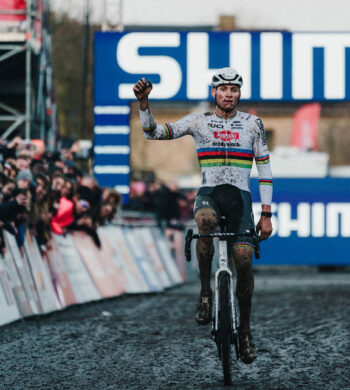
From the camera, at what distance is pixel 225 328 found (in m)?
6.96

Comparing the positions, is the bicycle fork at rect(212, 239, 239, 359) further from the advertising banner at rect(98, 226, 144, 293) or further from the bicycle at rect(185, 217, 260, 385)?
the advertising banner at rect(98, 226, 144, 293)

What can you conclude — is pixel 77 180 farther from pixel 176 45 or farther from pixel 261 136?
pixel 261 136

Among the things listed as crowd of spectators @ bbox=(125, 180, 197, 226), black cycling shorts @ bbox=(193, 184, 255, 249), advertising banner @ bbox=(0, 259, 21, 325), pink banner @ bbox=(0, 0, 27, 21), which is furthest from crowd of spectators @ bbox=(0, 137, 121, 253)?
pink banner @ bbox=(0, 0, 27, 21)

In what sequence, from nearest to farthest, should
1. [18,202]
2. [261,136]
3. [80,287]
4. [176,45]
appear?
[261,136]
[18,202]
[80,287]
[176,45]

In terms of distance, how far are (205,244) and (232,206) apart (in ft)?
1.14

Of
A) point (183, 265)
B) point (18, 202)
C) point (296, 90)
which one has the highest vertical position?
point (296, 90)

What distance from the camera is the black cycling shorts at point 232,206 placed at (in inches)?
291

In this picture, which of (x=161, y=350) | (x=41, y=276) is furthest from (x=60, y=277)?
(x=161, y=350)

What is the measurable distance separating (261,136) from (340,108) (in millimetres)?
60416

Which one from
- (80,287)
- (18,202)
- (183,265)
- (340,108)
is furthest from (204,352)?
(340,108)

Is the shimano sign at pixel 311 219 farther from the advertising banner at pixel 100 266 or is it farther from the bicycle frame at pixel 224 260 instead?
the bicycle frame at pixel 224 260

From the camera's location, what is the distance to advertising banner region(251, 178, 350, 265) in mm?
24163

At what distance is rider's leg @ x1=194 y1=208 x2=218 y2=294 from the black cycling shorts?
9 centimetres

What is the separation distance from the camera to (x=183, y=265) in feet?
76.3
